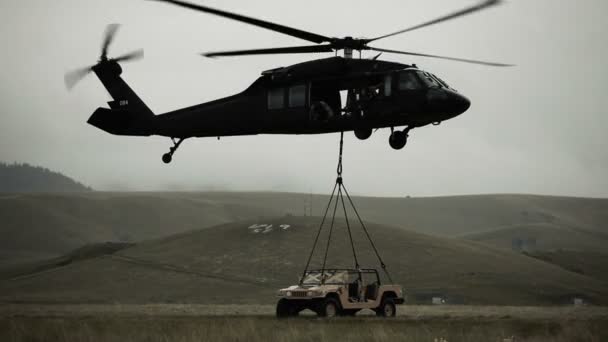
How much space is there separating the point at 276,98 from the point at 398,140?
13.3 feet

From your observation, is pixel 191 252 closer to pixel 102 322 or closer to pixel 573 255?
pixel 573 255

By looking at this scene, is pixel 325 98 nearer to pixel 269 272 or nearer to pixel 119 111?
pixel 119 111

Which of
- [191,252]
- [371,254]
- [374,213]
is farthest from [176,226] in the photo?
[371,254]

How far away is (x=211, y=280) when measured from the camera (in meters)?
65.9

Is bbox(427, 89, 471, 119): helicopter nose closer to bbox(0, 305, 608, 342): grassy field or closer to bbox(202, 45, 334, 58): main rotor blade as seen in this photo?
bbox(202, 45, 334, 58): main rotor blade

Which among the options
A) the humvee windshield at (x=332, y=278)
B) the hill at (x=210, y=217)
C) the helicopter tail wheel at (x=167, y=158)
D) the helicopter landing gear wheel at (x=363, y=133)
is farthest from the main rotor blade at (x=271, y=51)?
the hill at (x=210, y=217)

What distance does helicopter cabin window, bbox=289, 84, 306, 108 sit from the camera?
23.8 meters

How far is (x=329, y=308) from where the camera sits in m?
24.1

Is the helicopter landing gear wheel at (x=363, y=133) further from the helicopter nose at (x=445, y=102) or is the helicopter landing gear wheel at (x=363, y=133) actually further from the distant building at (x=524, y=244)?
the distant building at (x=524, y=244)

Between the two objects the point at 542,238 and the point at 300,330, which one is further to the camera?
the point at 542,238

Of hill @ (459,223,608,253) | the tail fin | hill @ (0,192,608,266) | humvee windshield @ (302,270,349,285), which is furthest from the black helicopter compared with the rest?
hill @ (459,223,608,253)

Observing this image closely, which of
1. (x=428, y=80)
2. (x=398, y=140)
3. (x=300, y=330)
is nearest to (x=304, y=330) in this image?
(x=300, y=330)

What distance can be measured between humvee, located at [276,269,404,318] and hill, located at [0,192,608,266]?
3748 inches

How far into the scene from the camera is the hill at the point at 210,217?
443 ft
